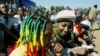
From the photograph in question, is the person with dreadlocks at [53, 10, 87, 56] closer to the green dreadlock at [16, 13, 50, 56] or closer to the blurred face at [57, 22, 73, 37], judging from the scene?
the blurred face at [57, 22, 73, 37]

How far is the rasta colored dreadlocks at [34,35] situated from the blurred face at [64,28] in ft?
3.35

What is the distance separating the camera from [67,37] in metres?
4.06

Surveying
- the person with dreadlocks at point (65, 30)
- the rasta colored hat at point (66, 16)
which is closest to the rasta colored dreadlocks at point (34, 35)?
the person with dreadlocks at point (65, 30)

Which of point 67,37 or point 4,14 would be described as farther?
point 4,14

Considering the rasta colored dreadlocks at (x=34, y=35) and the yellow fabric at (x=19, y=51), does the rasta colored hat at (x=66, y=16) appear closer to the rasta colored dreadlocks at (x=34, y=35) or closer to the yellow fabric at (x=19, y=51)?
the rasta colored dreadlocks at (x=34, y=35)

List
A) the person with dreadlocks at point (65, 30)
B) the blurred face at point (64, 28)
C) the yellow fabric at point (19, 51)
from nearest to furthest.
→ the yellow fabric at point (19, 51) < the person with dreadlocks at point (65, 30) < the blurred face at point (64, 28)

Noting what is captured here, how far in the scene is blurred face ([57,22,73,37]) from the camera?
399 centimetres

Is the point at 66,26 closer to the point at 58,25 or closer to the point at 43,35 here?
the point at 58,25

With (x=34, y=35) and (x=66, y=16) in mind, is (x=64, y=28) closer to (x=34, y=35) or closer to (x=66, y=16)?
(x=66, y=16)

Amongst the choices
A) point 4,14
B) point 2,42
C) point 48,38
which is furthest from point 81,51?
point 4,14

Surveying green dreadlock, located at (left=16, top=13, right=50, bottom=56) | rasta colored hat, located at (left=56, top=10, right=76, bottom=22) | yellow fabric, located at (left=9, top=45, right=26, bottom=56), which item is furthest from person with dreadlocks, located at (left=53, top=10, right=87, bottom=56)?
yellow fabric, located at (left=9, top=45, right=26, bottom=56)

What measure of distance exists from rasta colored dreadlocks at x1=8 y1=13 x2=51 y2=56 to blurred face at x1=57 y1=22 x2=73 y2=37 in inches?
40.3

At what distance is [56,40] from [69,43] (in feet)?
1.21

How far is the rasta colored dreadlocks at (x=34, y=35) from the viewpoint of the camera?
2.83 metres
